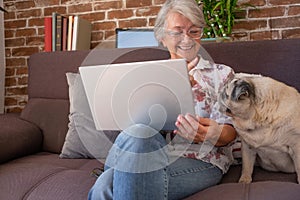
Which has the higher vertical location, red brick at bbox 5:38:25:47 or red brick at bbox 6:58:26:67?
red brick at bbox 5:38:25:47

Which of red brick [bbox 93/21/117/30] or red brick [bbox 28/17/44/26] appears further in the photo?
red brick [bbox 28/17/44/26]

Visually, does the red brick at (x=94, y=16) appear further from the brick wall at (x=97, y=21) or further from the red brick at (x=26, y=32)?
the red brick at (x=26, y=32)

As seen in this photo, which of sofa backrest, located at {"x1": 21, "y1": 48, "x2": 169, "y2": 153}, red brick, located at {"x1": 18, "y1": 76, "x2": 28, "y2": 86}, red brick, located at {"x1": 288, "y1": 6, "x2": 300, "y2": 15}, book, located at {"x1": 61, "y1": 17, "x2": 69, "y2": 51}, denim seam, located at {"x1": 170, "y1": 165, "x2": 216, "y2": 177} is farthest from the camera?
red brick, located at {"x1": 18, "y1": 76, "x2": 28, "y2": 86}

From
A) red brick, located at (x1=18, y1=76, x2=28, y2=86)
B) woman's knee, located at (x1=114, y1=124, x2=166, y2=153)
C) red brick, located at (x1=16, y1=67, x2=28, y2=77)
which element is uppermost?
woman's knee, located at (x1=114, y1=124, x2=166, y2=153)

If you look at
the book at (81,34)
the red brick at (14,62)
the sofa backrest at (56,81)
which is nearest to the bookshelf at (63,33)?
the book at (81,34)

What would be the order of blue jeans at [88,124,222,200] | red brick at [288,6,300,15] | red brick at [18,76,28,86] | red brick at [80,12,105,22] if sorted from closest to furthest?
1. blue jeans at [88,124,222,200]
2. red brick at [288,6,300,15]
3. red brick at [80,12,105,22]
4. red brick at [18,76,28,86]

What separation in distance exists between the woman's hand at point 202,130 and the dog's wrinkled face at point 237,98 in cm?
6

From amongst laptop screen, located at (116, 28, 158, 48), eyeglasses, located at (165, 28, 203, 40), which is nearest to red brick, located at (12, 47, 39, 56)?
laptop screen, located at (116, 28, 158, 48)

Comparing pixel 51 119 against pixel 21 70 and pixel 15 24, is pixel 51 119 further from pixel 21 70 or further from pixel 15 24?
pixel 15 24

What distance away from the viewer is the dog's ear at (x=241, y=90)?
118 centimetres

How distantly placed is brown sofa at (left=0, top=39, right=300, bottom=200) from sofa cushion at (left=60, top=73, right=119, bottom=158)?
1.5 inches

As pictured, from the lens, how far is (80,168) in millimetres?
1502

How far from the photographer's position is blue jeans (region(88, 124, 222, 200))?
0.96 metres

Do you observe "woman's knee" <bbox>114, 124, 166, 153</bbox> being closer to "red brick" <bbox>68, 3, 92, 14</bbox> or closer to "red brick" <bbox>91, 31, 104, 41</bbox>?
"red brick" <bbox>91, 31, 104, 41</bbox>
